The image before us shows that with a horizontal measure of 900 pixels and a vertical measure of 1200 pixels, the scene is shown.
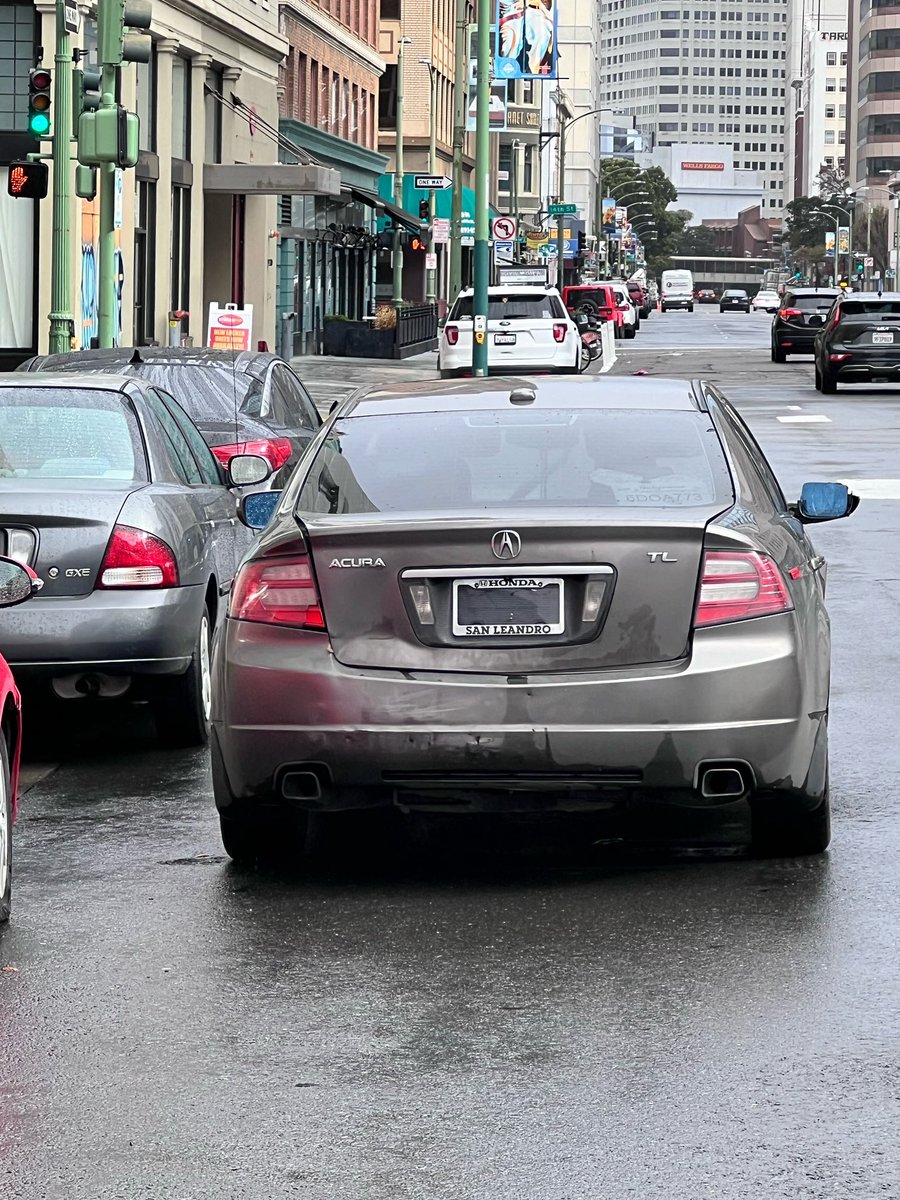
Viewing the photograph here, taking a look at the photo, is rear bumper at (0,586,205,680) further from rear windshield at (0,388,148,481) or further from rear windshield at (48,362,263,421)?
rear windshield at (48,362,263,421)

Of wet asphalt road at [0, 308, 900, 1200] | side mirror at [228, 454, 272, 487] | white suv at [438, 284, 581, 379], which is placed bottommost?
wet asphalt road at [0, 308, 900, 1200]

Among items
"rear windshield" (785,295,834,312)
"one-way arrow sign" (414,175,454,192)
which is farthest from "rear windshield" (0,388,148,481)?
"one-way arrow sign" (414,175,454,192)

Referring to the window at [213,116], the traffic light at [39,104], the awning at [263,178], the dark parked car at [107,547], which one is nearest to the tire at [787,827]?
the dark parked car at [107,547]

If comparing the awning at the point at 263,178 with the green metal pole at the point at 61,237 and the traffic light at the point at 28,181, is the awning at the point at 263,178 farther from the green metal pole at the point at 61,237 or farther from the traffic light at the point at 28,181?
the traffic light at the point at 28,181

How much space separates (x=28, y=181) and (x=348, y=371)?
2614 centimetres

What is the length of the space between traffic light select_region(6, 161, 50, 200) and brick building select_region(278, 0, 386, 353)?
2595 cm

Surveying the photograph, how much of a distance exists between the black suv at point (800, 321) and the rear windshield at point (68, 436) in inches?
1777

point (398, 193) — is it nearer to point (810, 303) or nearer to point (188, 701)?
point (810, 303)

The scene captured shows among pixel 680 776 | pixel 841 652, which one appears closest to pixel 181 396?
pixel 841 652

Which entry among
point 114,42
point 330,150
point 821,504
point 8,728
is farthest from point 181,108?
point 8,728

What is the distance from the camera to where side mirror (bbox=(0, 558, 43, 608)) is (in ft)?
20.5

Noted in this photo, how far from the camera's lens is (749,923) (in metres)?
6.31

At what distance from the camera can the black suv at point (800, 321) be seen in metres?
54.0

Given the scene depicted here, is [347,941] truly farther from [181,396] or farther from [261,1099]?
[181,396]
